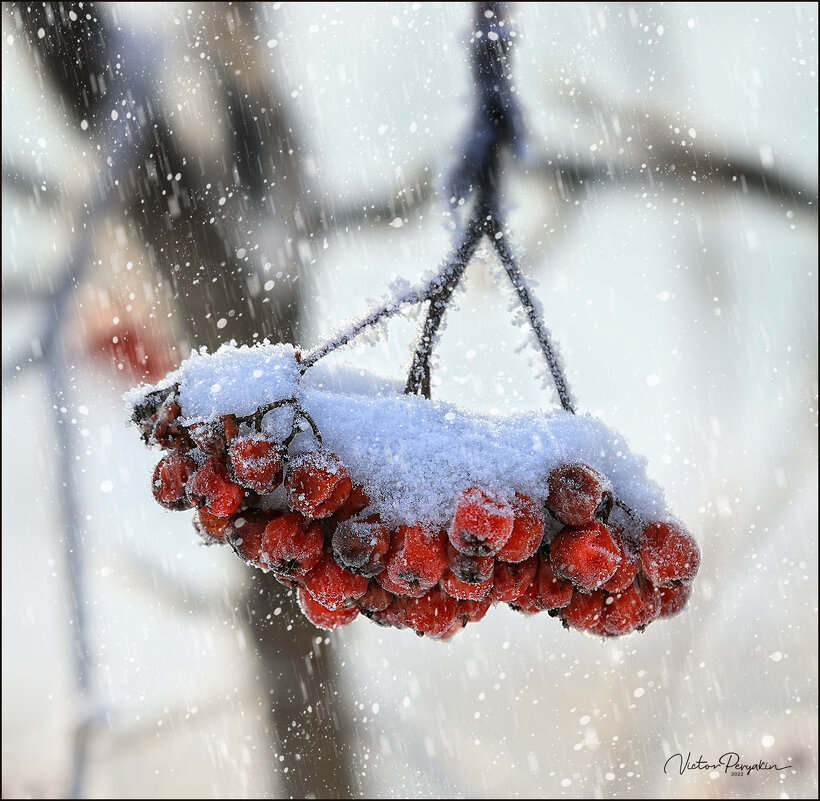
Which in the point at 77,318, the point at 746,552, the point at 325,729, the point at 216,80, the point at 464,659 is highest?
the point at 216,80

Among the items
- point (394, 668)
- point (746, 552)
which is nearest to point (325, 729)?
point (394, 668)

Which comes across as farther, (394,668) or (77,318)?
(394,668)

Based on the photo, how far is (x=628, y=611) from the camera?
0.46 m

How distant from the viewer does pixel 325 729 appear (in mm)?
1669

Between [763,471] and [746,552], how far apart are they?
0.85 ft

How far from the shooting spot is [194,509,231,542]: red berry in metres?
0.43

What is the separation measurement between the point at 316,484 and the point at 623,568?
23 cm

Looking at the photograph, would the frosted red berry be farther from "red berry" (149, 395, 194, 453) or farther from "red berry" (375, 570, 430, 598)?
"red berry" (149, 395, 194, 453)

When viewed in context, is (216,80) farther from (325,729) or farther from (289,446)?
(325,729)
